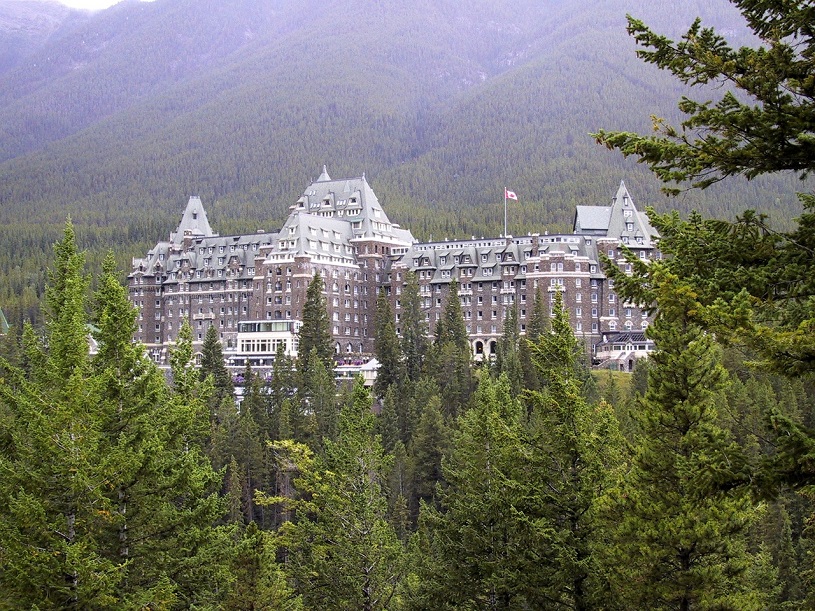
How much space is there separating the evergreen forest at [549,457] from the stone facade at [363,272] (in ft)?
293

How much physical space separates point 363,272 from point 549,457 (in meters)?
119

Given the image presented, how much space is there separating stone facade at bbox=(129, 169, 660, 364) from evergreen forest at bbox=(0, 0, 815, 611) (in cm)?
8935

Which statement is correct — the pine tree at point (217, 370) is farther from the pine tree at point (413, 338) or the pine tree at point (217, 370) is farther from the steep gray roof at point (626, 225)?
the steep gray roof at point (626, 225)

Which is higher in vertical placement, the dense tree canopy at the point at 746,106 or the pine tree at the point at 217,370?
the dense tree canopy at the point at 746,106

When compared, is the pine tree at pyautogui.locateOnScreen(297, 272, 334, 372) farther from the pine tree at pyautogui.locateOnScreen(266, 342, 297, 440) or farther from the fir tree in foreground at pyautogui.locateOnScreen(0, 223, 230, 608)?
the fir tree in foreground at pyautogui.locateOnScreen(0, 223, 230, 608)

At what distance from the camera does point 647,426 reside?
2734 cm

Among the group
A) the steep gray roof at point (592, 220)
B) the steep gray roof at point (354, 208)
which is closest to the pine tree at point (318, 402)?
the steep gray roof at point (354, 208)

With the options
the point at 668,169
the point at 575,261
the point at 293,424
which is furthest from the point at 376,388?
the point at 668,169

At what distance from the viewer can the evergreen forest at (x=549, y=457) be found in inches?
548

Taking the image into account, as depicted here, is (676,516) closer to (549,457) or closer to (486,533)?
(549,457)

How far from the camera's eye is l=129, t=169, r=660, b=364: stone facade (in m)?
130

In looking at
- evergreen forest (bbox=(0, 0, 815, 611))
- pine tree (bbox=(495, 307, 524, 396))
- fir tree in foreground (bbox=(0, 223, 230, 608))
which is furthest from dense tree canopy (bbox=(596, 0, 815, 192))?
pine tree (bbox=(495, 307, 524, 396))

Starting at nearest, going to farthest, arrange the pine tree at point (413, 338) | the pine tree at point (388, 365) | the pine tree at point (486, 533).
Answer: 1. the pine tree at point (486, 533)
2. the pine tree at point (388, 365)
3. the pine tree at point (413, 338)

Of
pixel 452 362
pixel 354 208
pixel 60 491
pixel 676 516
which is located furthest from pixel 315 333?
pixel 676 516
